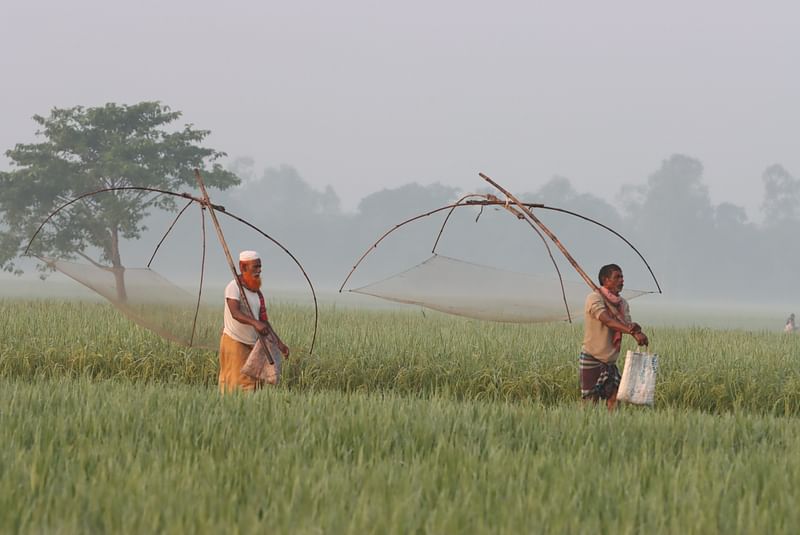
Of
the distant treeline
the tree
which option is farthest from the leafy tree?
the tree

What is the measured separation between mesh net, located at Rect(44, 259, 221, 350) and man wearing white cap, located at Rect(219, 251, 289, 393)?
4.53 feet

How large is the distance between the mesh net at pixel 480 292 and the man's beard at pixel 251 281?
2.23m

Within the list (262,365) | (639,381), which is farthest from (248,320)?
(639,381)

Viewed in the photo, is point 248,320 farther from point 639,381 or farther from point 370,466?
point 639,381

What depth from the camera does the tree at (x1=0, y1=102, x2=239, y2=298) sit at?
33.2 metres

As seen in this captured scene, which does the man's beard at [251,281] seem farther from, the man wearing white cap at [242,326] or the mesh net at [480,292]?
the mesh net at [480,292]

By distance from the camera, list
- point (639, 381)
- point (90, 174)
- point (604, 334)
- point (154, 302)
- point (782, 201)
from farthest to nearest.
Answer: point (782, 201) < point (90, 174) < point (154, 302) < point (604, 334) < point (639, 381)

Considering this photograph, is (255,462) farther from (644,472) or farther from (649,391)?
(649,391)

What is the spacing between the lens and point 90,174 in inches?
1336

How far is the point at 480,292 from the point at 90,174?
1068 inches

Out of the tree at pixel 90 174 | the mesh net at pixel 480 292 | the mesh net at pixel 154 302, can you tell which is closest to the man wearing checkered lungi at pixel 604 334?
the mesh net at pixel 480 292

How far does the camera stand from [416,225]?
141 meters

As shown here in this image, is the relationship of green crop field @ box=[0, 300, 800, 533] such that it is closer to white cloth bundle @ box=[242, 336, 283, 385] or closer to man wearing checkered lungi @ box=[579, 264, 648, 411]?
white cloth bundle @ box=[242, 336, 283, 385]

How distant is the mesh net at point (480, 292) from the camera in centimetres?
983
